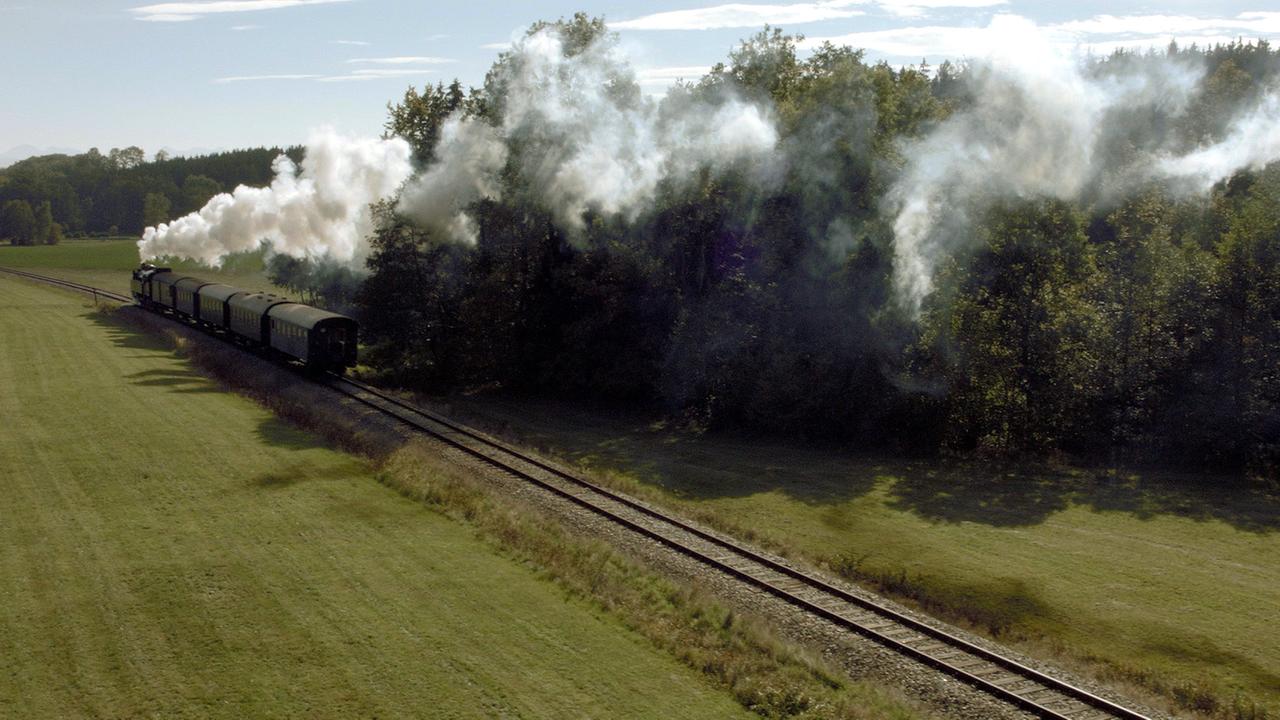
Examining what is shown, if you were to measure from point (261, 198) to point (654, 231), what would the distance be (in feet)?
95.1

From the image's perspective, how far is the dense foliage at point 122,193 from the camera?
15650cm

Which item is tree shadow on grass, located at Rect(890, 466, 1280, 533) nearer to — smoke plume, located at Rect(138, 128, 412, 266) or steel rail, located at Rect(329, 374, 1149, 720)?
steel rail, located at Rect(329, 374, 1149, 720)

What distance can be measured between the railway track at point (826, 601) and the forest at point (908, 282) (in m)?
12.0

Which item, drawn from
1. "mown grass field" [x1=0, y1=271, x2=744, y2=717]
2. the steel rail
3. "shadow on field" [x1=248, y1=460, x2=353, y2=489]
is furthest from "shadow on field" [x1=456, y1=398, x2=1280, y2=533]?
"mown grass field" [x1=0, y1=271, x2=744, y2=717]

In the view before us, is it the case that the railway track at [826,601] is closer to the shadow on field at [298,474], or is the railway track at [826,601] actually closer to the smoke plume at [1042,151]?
the shadow on field at [298,474]

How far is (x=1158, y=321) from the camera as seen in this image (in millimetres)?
34125

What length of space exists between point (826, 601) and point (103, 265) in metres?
126

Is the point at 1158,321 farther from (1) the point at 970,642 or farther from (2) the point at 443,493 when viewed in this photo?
(2) the point at 443,493

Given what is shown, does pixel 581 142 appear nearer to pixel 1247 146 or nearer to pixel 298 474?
pixel 298 474

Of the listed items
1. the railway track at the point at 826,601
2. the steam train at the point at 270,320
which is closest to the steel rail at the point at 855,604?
the railway track at the point at 826,601

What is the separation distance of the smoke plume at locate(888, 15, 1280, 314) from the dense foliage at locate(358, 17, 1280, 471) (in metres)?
0.77

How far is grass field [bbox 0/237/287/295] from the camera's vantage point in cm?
10388

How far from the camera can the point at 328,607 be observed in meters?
17.0

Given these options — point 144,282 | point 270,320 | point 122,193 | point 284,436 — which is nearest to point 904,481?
point 284,436
